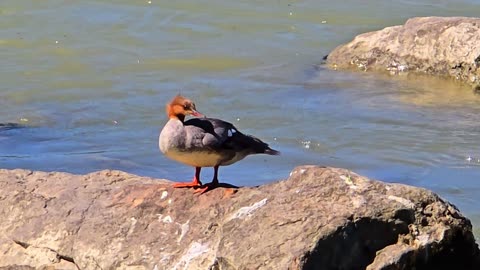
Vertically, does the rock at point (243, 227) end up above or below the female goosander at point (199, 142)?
below

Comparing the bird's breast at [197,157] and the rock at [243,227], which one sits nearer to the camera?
the rock at [243,227]

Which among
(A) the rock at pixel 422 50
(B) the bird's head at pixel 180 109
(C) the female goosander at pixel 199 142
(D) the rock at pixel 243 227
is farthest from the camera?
(A) the rock at pixel 422 50

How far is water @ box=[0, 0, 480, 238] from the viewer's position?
8.33 m

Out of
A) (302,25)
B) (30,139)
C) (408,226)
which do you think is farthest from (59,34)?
(408,226)

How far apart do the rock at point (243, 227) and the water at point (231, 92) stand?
1956 mm

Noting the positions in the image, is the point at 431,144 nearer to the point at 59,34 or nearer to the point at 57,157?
the point at 57,157

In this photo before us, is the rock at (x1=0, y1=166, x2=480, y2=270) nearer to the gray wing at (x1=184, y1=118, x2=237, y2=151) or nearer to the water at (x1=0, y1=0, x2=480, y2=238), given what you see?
the gray wing at (x1=184, y1=118, x2=237, y2=151)

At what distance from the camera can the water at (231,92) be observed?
833 centimetres

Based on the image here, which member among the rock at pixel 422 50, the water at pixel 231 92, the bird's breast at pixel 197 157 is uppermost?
the bird's breast at pixel 197 157

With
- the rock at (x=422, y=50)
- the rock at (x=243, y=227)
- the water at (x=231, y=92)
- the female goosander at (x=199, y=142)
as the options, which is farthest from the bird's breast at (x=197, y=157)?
the rock at (x=422, y=50)

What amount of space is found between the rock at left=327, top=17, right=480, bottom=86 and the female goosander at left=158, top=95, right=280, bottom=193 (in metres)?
5.85

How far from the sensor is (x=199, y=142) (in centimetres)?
531

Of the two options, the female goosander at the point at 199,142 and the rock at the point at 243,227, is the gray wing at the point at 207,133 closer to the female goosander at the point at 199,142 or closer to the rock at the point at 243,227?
the female goosander at the point at 199,142

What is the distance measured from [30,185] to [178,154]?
2.95 ft
